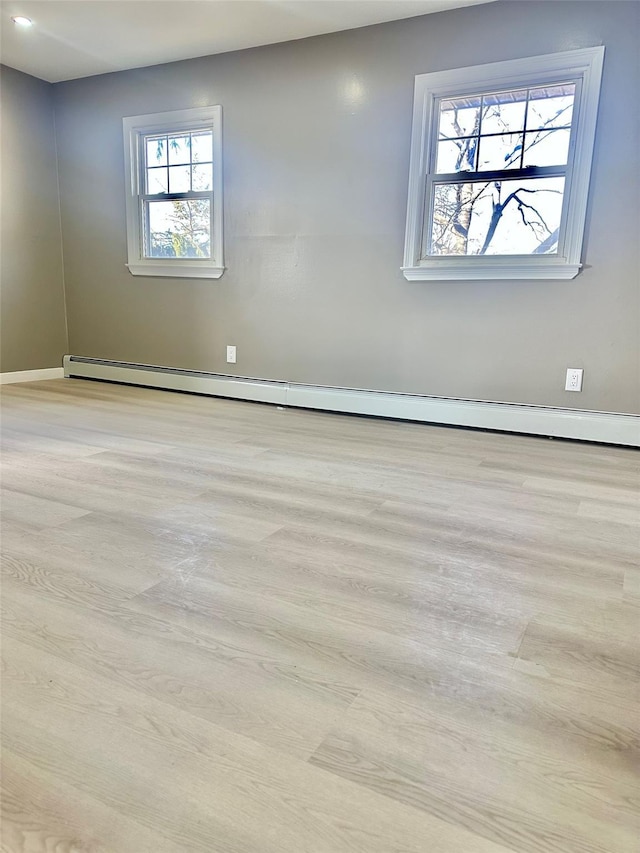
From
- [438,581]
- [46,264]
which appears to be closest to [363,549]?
[438,581]

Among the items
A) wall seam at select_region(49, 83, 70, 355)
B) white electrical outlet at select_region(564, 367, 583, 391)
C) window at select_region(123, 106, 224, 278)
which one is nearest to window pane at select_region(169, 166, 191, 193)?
window at select_region(123, 106, 224, 278)

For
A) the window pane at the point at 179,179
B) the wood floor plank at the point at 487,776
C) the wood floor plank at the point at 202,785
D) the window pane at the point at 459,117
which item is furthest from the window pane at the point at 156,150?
the wood floor plank at the point at 487,776

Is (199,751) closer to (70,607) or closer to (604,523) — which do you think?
(70,607)

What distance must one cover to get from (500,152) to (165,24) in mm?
2116

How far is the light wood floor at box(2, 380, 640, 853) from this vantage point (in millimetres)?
750

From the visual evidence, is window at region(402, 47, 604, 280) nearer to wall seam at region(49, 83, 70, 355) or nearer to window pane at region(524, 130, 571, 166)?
window pane at region(524, 130, 571, 166)

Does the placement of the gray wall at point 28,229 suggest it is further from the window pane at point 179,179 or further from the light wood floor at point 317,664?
the light wood floor at point 317,664

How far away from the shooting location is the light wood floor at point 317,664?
0.75 metres

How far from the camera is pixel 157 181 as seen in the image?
13.5 feet

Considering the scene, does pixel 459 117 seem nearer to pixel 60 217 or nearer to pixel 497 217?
pixel 497 217

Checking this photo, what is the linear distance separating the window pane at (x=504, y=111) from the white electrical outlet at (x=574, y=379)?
1315 mm

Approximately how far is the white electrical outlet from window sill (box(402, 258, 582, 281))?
1.60 ft

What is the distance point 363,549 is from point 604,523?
861 millimetres

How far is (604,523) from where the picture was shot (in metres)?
1.84
